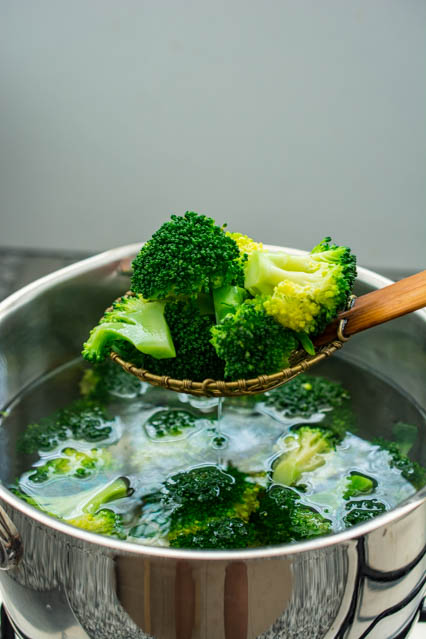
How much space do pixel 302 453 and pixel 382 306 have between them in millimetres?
304

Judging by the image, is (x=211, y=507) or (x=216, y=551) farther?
(x=211, y=507)

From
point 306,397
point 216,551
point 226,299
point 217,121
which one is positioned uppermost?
point 217,121

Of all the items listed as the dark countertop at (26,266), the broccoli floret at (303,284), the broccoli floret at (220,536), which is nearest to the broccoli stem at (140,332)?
the broccoli floret at (303,284)

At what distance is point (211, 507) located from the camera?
105 centimetres

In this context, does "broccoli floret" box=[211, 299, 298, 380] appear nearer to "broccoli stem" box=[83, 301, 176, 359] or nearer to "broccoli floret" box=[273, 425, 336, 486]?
"broccoli stem" box=[83, 301, 176, 359]

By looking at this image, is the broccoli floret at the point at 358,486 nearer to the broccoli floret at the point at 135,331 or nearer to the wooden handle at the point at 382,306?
the wooden handle at the point at 382,306

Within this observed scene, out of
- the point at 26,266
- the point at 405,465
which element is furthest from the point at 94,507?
the point at 26,266

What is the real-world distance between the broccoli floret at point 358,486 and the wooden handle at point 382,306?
0.24 meters

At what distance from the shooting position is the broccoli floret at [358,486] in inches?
42.9

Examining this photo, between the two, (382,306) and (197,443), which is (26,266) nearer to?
(197,443)

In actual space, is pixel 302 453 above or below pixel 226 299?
below

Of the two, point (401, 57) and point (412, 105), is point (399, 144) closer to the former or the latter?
point (412, 105)

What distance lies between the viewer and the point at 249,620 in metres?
0.73

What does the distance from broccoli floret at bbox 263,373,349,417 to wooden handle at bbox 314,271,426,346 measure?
264 mm
